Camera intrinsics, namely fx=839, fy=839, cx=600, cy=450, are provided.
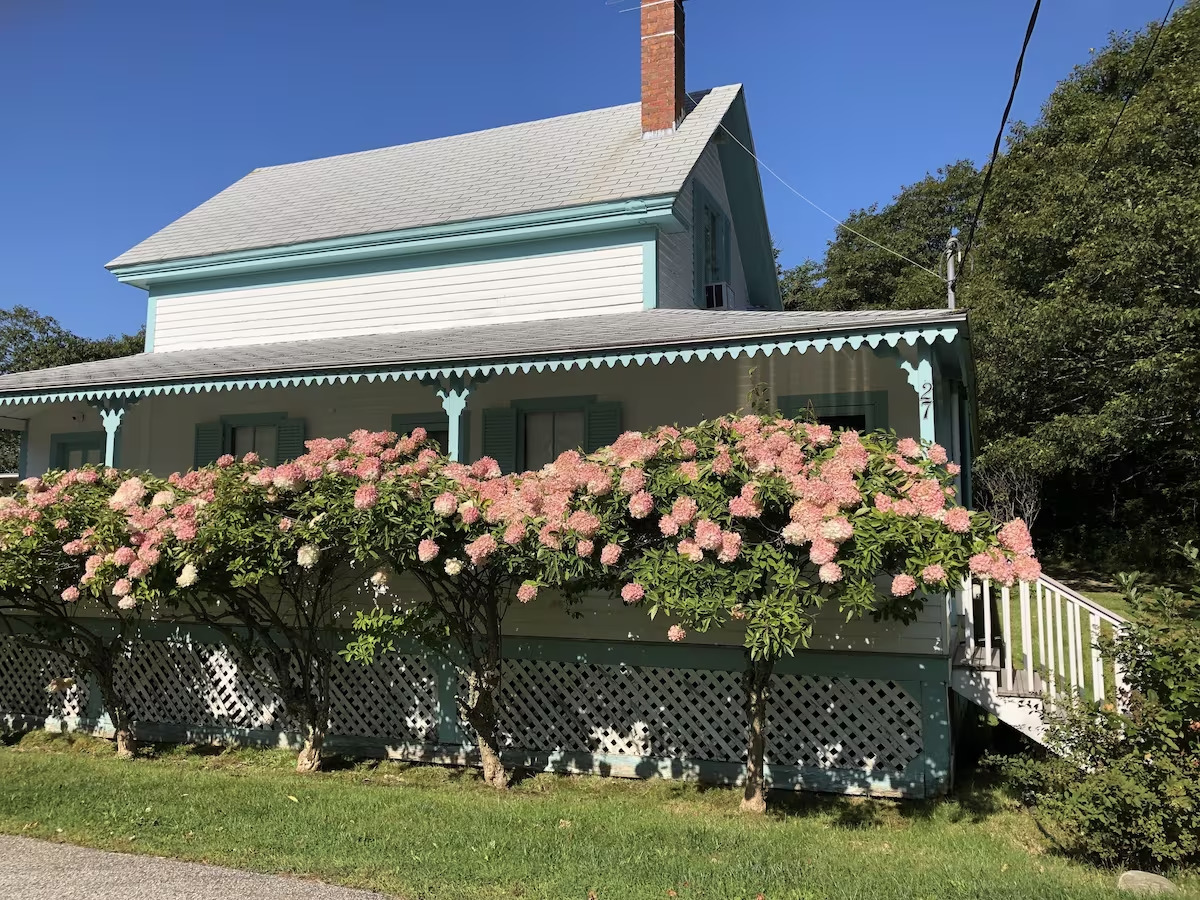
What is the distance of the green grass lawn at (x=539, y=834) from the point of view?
15.2ft

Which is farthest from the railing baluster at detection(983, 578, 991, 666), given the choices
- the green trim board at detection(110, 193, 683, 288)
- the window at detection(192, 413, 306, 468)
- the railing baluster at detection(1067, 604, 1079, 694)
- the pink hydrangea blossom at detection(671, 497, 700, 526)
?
the window at detection(192, 413, 306, 468)

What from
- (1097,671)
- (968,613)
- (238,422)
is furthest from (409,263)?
(1097,671)

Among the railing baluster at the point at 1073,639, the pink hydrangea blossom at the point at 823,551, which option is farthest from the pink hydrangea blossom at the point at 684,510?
the railing baluster at the point at 1073,639

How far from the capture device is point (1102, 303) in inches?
614

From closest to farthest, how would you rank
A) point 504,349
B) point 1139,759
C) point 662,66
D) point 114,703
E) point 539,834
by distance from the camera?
point 1139,759
point 539,834
point 504,349
point 114,703
point 662,66

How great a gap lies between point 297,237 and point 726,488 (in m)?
9.30

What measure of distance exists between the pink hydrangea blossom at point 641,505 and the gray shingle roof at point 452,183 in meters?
5.93

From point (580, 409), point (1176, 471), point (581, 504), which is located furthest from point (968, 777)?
point (1176, 471)

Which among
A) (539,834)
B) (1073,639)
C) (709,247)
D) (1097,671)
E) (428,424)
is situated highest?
(709,247)

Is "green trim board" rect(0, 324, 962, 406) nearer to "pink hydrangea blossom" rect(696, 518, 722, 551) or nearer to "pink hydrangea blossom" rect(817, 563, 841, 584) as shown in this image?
"pink hydrangea blossom" rect(696, 518, 722, 551)

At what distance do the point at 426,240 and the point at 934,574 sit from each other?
8776 mm

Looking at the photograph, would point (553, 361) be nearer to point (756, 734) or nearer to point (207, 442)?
point (756, 734)

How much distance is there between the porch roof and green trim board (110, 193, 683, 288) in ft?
4.28

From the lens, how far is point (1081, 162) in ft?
58.9
